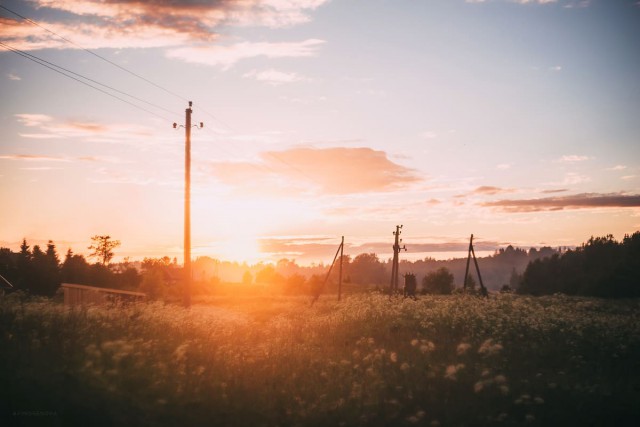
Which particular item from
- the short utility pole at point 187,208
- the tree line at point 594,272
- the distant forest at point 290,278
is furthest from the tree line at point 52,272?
the tree line at point 594,272

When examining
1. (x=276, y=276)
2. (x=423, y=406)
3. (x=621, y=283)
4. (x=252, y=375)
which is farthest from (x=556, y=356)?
(x=276, y=276)

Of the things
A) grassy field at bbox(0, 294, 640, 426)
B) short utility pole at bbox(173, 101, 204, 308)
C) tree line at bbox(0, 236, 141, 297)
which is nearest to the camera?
→ grassy field at bbox(0, 294, 640, 426)

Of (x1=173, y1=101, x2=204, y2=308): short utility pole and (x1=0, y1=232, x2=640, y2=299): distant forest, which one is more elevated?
(x1=173, y1=101, x2=204, y2=308): short utility pole

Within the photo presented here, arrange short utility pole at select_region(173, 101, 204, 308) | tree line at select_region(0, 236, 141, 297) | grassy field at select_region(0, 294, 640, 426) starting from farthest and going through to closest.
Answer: tree line at select_region(0, 236, 141, 297) → short utility pole at select_region(173, 101, 204, 308) → grassy field at select_region(0, 294, 640, 426)

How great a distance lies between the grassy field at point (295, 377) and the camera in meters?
7.50

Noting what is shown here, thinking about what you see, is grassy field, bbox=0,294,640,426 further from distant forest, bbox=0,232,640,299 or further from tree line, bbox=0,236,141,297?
tree line, bbox=0,236,141,297

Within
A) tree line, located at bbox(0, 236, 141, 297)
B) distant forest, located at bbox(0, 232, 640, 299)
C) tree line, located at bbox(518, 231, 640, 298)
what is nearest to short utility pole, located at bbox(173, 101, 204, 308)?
distant forest, located at bbox(0, 232, 640, 299)

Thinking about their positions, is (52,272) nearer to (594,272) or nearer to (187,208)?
(187,208)

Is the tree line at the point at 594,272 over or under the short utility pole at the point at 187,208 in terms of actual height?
under

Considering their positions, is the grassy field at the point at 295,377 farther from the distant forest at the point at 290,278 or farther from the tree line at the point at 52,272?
the tree line at the point at 52,272

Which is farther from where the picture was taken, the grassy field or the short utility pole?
the short utility pole

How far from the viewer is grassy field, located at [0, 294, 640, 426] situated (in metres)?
7.50

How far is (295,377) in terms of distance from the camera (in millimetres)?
9875

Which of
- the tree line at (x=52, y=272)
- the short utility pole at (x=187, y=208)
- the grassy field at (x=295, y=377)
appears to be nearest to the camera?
the grassy field at (x=295, y=377)
